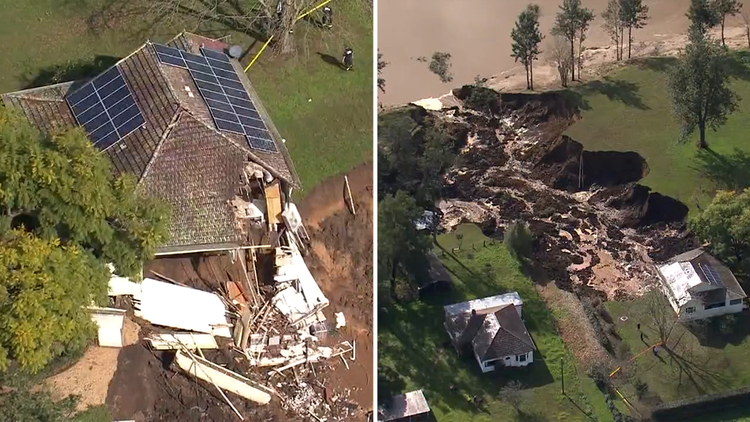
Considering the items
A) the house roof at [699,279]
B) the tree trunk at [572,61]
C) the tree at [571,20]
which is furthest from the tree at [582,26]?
the house roof at [699,279]

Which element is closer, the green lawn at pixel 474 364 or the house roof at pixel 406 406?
the house roof at pixel 406 406

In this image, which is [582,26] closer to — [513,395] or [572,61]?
[572,61]

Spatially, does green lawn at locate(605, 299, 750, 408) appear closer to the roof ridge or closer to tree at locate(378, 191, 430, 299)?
tree at locate(378, 191, 430, 299)

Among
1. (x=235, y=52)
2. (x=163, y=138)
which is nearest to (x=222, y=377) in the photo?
(x=163, y=138)

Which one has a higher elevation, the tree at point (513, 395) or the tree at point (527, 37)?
the tree at point (527, 37)

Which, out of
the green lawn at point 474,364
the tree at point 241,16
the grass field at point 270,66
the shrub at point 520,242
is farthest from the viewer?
the shrub at point 520,242

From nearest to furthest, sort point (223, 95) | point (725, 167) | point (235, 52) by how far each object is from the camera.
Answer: point (223, 95) < point (235, 52) < point (725, 167)

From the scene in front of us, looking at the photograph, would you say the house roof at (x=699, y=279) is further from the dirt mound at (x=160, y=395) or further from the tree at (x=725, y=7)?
the dirt mound at (x=160, y=395)
